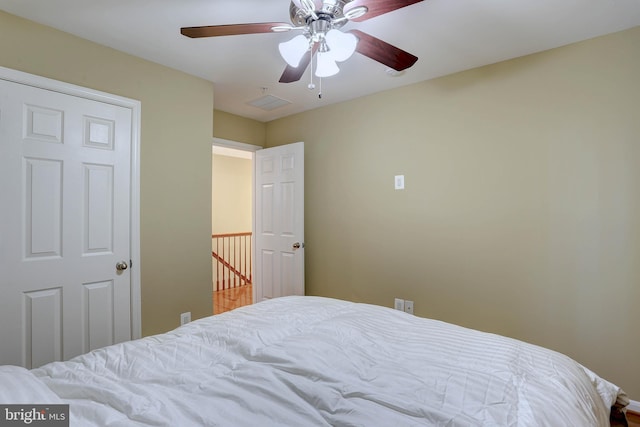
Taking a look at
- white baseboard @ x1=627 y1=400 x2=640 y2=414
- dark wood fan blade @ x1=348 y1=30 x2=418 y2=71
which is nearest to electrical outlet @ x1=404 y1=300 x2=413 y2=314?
white baseboard @ x1=627 y1=400 x2=640 y2=414

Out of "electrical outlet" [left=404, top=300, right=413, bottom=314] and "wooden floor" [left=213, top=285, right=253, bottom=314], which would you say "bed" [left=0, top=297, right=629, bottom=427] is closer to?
"electrical outlet" [left=404, top=300, right=413, bottom=314]

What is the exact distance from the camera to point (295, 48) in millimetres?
1681

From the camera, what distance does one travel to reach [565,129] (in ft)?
7.27

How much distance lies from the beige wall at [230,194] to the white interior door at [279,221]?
7.19 ft

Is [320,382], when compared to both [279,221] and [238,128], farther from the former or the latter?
[238,128]

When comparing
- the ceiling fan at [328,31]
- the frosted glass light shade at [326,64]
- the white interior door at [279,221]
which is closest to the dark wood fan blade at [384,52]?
the ceiling fan at [328,31]

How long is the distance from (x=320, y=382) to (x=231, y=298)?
417cm

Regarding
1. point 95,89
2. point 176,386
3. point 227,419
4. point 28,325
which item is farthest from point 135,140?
point 227,419

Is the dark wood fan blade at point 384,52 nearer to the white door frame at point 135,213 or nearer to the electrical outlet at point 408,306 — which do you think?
the white door frame at point 135,213

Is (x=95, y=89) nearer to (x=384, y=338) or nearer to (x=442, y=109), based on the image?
(x=384, y=338)

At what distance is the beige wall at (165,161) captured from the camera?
2135 millimetres

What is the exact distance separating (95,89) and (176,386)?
83.4 inches

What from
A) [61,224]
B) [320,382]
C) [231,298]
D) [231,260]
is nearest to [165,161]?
[61,224]

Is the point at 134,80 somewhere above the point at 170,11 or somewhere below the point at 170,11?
below
